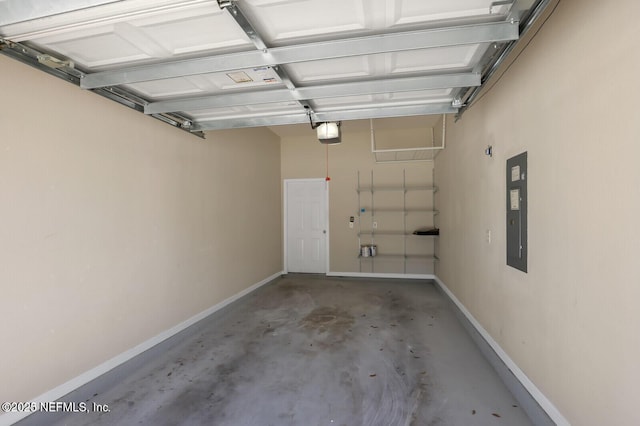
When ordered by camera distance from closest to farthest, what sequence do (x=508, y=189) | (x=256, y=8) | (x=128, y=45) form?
1. (x=256, y=8)
2. (x=128, y=45)
3. (x=508, y=189)

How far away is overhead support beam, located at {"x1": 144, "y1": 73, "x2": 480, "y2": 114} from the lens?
90.1 inches

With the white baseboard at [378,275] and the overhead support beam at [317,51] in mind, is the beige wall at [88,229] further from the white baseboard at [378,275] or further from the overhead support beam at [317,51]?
the white baseboard at [378,275]

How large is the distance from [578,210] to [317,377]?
214 centimetres

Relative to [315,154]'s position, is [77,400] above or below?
below

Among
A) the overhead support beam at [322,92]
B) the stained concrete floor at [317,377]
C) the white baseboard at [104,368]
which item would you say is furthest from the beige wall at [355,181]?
the overhead support beam at [322,92]

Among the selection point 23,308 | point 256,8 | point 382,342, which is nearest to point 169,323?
point 23,308

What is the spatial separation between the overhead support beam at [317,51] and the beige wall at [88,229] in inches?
17.5

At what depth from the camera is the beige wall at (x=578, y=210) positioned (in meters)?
1.25

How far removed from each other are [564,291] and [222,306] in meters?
3.69

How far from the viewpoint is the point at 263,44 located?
5.89 feet

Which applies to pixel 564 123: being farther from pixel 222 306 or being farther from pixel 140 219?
pixel 222 306

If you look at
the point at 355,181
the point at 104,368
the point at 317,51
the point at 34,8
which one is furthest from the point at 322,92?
the point at 355,181

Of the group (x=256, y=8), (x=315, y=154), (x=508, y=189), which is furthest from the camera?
(x=315, y=154)

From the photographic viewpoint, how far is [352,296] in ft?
16.0
